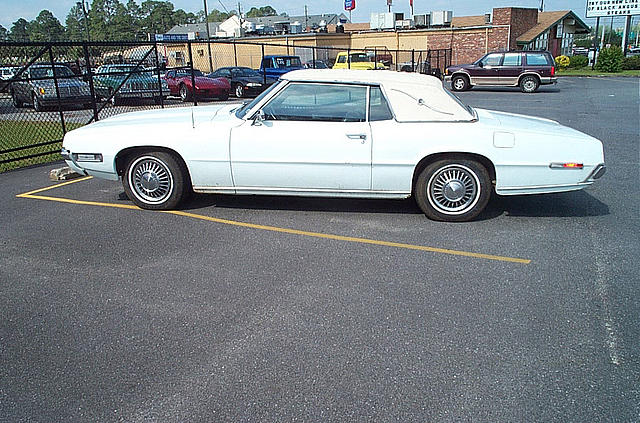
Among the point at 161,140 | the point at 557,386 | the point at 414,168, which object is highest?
the point at 161,140

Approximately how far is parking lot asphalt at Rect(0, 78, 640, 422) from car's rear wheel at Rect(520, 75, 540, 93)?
62.5 ft

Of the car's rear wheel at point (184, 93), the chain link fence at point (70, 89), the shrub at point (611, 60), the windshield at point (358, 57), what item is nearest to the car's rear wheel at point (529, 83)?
the windshield at point (358, 57)

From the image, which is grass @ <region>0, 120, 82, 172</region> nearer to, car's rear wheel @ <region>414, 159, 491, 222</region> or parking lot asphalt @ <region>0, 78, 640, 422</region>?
parking lot asphalt @ <region>0, 78, 640, 422</region>

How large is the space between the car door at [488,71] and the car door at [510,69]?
210mm

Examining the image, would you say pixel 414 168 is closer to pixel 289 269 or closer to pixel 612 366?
pixel 289 269

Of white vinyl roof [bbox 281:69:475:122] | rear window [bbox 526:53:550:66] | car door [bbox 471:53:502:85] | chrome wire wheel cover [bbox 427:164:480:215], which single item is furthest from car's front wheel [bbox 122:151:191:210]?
rear window [bbox 526:53:550:66]

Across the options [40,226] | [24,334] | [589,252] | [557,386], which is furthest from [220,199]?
[557,386]

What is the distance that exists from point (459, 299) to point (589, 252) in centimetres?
170

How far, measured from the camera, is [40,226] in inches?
225

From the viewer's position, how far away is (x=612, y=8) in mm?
43344

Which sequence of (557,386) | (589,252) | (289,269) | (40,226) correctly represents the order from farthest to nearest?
1. (40,226)
2. (589,252)
3. (289,269)
4. (557,386)

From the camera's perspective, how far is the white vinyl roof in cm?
558

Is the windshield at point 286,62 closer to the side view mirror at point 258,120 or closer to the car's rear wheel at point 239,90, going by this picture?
the car's rear wheel at point 239,90

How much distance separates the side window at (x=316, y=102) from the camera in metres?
5.59
